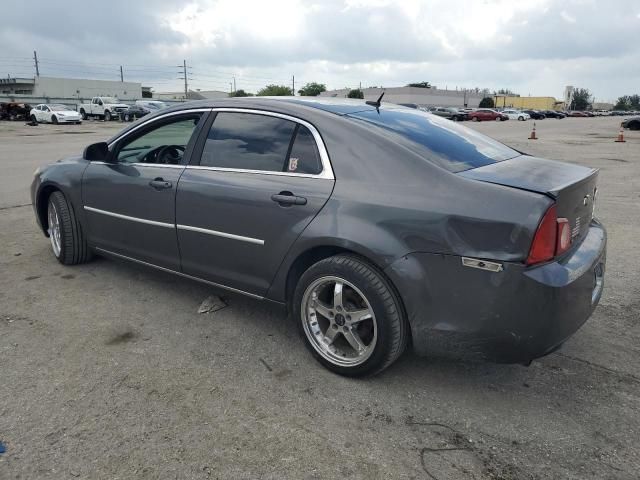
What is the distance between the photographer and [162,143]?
4.17 m

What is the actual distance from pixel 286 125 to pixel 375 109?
70cm

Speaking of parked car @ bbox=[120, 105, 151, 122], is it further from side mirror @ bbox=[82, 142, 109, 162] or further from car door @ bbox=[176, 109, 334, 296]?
car door @ bbox=[176, 109, 334, 296]

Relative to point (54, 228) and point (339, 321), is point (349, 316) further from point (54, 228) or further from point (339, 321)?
point (54, 228)

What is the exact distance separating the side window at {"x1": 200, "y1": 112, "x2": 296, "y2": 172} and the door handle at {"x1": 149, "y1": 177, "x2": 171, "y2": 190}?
1.07 ft

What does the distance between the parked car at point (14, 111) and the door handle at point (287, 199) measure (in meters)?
44.0

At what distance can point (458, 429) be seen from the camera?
2.56m

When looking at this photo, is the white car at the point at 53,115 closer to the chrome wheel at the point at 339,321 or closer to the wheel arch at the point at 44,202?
the wheel arch at the point at 44,202

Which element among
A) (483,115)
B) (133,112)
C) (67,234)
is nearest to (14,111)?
(133,112)

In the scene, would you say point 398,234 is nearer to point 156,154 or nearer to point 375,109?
point 375,109

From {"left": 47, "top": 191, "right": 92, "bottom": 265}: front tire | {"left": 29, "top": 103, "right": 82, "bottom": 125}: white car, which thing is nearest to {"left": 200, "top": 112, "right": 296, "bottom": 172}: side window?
{"left": 47, "top": 191, "right": 92, "bottom": 265}: front tire

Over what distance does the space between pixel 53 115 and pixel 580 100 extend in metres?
132

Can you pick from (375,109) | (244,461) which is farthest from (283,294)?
(375,109)

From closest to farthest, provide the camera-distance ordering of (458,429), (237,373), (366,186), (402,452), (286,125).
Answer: (402,452), (458,429), (366,186), (237,373), (286,125)

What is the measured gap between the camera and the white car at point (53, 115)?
34.9m
